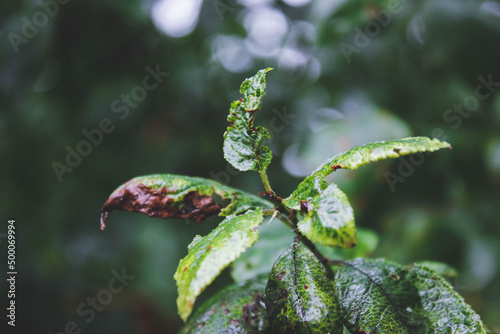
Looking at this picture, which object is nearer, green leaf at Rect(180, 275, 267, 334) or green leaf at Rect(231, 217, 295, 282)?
green leaf at Rect(180, 275, 267, 334)

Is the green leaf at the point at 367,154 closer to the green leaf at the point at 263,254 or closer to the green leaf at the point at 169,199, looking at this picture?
the green leaf at the point at 169,199

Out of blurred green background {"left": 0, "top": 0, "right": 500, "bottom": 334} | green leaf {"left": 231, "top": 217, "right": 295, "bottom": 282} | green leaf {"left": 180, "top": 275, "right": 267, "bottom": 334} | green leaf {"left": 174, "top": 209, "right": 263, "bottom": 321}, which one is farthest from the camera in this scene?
blurred green background {"left": 0, "top": 0, "right": 500, "bottom": 334}

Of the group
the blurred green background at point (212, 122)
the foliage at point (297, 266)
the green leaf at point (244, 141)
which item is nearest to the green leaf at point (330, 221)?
the foliage at point (297, 266)

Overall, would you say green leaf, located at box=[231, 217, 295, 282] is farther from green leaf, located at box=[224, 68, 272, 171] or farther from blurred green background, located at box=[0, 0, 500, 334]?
blurred green background, located at box=[0, 0, 500, 334]

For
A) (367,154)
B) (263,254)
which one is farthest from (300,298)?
(263,254)

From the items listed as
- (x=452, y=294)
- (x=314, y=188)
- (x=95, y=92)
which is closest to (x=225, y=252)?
(x=314, y=188)

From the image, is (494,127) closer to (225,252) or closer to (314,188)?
(314,188)

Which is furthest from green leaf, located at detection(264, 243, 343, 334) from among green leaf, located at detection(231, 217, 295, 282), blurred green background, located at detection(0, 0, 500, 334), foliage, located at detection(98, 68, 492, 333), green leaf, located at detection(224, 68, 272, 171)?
blurred green background, located at detection(0, 0, 500, 334)
